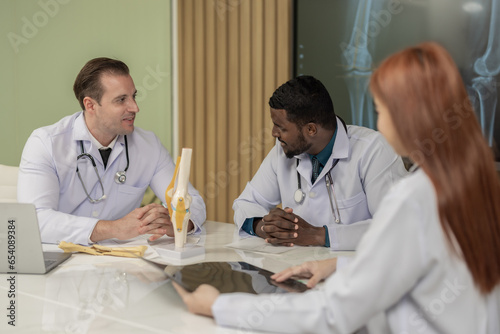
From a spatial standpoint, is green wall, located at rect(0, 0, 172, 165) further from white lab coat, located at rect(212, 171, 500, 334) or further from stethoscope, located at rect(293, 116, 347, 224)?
white lab coat, located at rect(212, 171, 500, 334)

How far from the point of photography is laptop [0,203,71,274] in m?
1.66

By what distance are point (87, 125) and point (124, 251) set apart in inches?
36.4

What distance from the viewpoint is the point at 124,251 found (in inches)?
75.3

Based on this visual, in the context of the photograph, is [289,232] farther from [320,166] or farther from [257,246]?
[320,166]

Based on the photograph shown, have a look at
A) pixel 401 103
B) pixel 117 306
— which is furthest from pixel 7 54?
pixel 401 103

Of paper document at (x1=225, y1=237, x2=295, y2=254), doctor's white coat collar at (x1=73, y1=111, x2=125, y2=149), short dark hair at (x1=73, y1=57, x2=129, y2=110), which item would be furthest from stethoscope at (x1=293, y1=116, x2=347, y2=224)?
short dark hair at (x1=73, y1=57, x2=129, y2=110)

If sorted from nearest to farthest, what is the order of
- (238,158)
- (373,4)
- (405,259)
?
(405,259) → (373,4) → (238,158)

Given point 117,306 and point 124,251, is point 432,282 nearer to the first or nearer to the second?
point 117,306

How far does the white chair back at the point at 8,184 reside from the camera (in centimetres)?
267

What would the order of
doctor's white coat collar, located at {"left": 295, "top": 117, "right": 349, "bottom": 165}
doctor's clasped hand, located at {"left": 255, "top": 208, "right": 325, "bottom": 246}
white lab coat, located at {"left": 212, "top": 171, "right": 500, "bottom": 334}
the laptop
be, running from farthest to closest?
doctor's white coat collar, located at {"left": 295, "top": 117, "right": 349, "bottom": 165}
doctor's clasped hand, located at {"left": 255, "top": 208, "right": 325, "bottom": 246}
the laptop
white lab coat, located at {"left": 212, "top": 171, "right": 500, "bottom": 334}

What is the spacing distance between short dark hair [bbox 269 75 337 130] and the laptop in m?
1.26

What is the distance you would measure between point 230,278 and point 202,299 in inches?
9.8

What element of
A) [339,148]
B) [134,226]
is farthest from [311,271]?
[339,148]

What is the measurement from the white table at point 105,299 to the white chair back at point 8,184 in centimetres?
93
